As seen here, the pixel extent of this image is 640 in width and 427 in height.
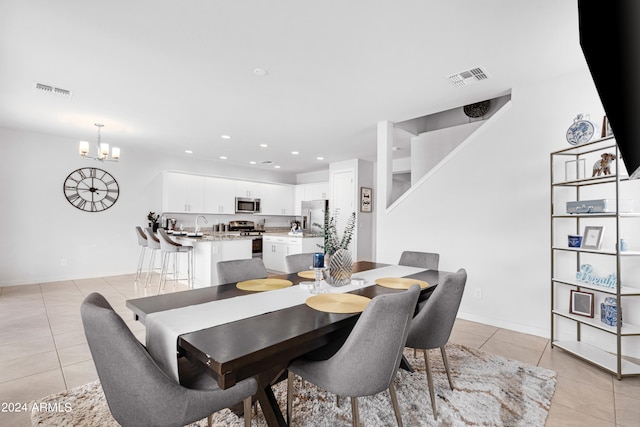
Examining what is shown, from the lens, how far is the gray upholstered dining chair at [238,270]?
7.49 feet

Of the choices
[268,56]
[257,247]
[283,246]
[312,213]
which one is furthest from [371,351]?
[312,213]

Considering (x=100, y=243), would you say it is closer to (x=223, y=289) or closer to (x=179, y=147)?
(x=179, y=147)

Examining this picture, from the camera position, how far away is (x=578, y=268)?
2.86 meters

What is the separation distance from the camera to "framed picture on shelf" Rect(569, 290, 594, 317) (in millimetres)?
2717

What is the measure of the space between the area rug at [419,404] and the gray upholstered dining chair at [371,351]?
0.52 m

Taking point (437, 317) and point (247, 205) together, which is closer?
point (437, 317)

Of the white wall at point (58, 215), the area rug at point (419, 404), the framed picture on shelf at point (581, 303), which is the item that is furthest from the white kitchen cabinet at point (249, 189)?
the framed picture on shelf at point (581, 303)

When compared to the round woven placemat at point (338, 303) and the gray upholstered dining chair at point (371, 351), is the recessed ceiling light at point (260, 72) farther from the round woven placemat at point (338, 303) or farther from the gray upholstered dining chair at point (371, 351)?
the gray upholstered dining chair at point (371, 351)

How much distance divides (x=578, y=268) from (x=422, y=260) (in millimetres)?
1391

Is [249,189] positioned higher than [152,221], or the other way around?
[249,189]

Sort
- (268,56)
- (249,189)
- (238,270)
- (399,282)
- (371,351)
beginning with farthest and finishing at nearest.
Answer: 1. (249,189)
2. (268,56)
3. (238,270)
4. (399,282)
5. (371,351)

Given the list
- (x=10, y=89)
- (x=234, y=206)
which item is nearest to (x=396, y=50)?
(x=10, y=89)

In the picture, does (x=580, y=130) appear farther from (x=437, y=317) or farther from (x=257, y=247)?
(x=257, y=247)

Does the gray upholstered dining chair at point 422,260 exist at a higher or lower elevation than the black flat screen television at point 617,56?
lower
